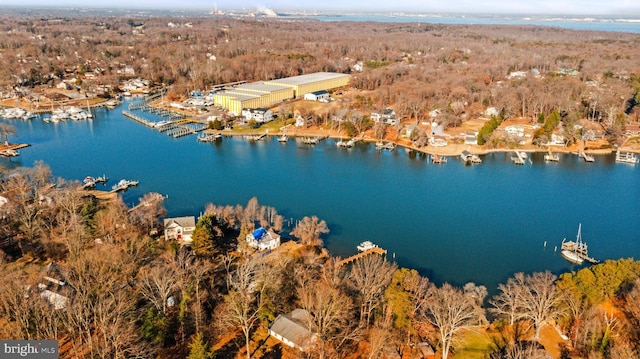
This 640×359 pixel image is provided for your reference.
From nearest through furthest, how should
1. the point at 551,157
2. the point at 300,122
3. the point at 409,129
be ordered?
1. the point at 551,157
2. the point at 409,129
3. the point at 300,122

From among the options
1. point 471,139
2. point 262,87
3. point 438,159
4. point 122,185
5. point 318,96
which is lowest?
point 122,185

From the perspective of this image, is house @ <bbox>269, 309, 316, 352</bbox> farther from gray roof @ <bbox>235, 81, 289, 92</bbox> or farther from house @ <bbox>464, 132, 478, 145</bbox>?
gray roof @ <bbox>235, 81, 289, 92</bbox>


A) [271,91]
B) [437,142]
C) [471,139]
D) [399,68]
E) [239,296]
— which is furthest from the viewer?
[399,68]

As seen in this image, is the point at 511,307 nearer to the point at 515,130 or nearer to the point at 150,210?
the point at 150,210

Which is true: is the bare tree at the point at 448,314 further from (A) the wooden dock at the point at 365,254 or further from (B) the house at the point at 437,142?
(B) the house at the point at 437,142

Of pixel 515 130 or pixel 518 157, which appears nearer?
pixel 518 157

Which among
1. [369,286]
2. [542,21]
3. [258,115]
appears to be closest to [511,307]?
[369,286]

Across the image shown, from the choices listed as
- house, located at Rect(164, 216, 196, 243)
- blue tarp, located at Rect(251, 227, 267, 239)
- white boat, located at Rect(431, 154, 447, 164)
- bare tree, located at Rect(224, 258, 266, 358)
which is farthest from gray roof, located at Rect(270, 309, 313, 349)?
white boat, located at Rect(431, 154, 447, 164)

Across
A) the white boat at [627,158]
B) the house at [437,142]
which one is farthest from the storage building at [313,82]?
the white boat at [627,158]
